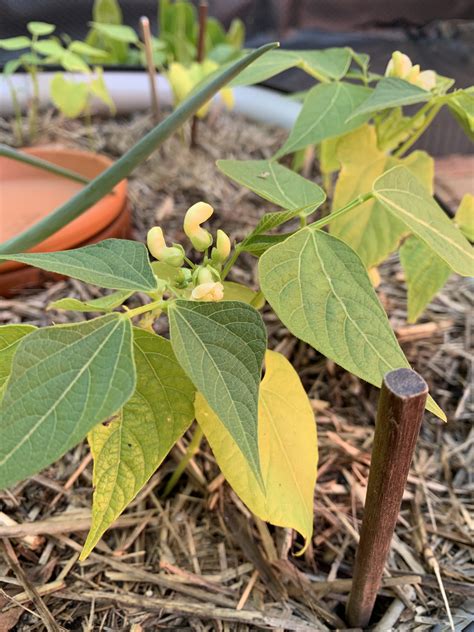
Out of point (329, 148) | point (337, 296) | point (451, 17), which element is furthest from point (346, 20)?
point (337, 296)

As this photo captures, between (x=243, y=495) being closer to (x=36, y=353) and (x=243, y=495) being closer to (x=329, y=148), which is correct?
(x=36, y=353)

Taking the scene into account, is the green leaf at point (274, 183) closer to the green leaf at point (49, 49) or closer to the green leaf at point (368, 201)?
the green leaf at point (368, 201)

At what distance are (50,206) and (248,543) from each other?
0.62 meters

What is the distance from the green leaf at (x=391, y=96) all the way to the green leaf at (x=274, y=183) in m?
0.06

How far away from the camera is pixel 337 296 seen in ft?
1.26

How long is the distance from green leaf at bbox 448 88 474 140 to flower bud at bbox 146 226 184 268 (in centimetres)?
29

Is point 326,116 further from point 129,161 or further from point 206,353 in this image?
point 206,353

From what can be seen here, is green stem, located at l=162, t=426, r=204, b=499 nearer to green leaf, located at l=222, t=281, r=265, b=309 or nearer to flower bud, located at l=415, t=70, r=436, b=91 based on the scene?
green leaf, located at l=222, t=281, r=265, b=309

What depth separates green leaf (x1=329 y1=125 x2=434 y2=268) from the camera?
0.59 m

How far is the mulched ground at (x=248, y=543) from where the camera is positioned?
1.63 ft

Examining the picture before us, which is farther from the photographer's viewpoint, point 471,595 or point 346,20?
point 346,20

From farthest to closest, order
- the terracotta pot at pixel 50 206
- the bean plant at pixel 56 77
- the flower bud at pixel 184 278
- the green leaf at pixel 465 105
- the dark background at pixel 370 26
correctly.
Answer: the dark background at pixel 370 26 → the bean plant at pixel 56 77 → the terracotta pot at pixel 50 206 → the green leaf at pixel 465 105 → the flower bud at pixel 184 278

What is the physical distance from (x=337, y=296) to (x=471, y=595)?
301 mm

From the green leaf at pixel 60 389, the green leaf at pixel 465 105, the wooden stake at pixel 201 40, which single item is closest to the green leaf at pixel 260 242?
the green leaf at pixel 60 389
